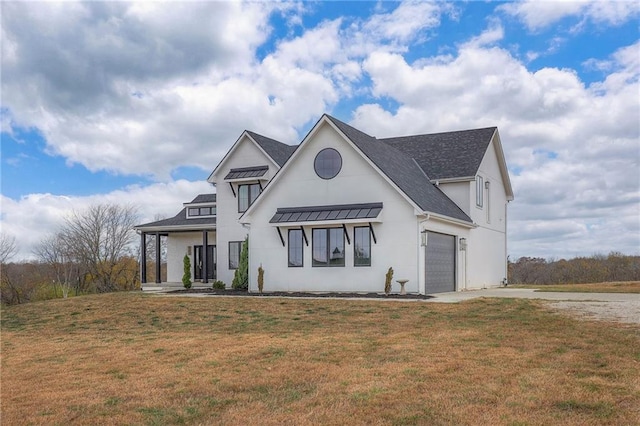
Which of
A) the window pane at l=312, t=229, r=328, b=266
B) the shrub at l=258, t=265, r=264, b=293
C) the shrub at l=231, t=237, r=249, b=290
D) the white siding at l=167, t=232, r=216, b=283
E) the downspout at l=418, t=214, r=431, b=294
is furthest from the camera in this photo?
the white siding at l=167, t=232, r=216, b=283

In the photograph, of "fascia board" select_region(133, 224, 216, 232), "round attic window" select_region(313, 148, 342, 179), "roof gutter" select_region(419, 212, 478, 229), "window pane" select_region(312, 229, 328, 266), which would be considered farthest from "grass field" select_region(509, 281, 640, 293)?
"fascia board" select_region(133, 224, 216, 232)

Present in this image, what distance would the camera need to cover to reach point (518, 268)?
1928 inches

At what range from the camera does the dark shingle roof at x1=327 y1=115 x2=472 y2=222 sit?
70.7 ft

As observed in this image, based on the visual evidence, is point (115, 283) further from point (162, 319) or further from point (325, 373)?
point (325, 373)

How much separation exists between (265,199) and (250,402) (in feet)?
55.9

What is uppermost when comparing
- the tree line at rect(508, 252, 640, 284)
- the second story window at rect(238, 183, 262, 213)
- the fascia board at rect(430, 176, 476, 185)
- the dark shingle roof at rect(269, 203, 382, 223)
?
the fascia board at rect(430, 176, 476, 185)

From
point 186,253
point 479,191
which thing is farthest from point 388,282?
point 186,253

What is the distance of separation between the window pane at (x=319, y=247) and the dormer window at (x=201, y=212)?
33.9 feet

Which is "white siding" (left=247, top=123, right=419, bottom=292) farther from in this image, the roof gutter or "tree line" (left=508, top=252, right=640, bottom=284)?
"tree line" (left=508, top=252, right=640, bottom=284)

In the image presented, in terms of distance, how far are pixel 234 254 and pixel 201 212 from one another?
448cm

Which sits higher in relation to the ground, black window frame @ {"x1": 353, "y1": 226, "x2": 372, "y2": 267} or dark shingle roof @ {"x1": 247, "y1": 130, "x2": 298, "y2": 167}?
dark shingle roof @ {"x1": 247, "y1": 130, "x2": 298, "y2": 167}

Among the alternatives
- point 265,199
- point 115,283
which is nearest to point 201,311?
point 265,199

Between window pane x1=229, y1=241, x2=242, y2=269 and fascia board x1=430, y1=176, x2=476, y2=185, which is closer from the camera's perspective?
fascia board x1=430, y1=176, x2=476, y2=185

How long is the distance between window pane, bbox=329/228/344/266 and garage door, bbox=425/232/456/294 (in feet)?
10.4
